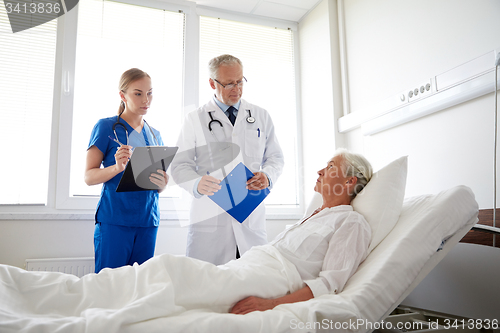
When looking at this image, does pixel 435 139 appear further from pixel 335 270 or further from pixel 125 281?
pixel 125 281

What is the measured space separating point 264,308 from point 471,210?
2.62 ft

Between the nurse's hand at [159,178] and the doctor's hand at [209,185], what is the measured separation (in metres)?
0.26

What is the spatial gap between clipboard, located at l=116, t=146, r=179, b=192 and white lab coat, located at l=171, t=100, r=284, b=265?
0.14 meters

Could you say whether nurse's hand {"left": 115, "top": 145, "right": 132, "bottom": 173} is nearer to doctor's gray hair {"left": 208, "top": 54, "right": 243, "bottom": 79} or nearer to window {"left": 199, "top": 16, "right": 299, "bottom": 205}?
doctor's gray hair {"left": 208, "top": 54, "right": 243, "bottom": 79}

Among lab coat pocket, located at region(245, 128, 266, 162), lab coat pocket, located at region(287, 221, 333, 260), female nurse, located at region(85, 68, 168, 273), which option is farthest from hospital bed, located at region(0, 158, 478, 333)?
female nurse, located at region(85, 68, 168, 273)

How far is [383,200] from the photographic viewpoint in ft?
4.46

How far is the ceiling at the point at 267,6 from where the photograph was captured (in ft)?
10.6

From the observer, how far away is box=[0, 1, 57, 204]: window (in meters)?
2.58

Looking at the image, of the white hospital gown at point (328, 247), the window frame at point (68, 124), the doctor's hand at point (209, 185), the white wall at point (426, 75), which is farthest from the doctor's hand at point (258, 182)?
the window frame at point (68, 124)

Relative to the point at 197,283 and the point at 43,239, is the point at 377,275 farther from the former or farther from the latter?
the point at 43,239

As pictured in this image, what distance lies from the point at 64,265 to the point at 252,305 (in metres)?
1.93

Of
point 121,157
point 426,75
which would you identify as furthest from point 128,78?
point 426,75

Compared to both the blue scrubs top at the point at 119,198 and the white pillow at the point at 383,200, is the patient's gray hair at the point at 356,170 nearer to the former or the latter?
the white pillow at the point at 383,200

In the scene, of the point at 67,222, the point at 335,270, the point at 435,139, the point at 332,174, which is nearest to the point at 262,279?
the point at 335,270
